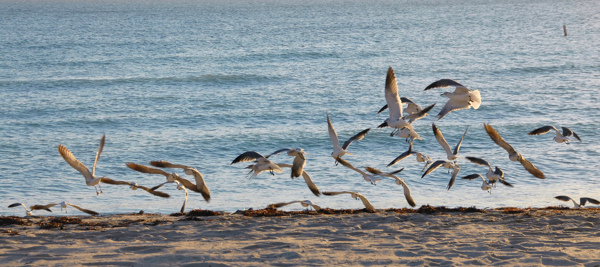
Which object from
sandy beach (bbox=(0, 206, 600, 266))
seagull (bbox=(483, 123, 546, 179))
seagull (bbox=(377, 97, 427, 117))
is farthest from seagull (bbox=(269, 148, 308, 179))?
seagull (bbox=(483, 123, 546, 179))

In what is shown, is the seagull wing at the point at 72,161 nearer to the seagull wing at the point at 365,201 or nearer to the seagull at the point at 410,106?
the seagull wing at the point at 365,201

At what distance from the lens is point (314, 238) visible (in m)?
10.7

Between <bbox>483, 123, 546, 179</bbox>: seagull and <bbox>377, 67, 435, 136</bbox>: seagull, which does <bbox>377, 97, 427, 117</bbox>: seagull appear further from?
<bbox>483, 123, 546, 179</bbox>: seagull

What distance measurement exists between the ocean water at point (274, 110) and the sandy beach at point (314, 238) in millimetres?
2813

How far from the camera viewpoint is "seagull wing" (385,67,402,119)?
38.9 ft

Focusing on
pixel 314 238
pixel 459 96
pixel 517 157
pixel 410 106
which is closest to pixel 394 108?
pixel 410 106

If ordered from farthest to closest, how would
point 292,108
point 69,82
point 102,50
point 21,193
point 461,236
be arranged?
point 102,50 → point 69,82 → point 292,108 → point 21,193 → point 461,236

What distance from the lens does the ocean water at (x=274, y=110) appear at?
16.9 meters

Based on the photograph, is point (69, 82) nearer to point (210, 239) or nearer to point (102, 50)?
point (102, 50)

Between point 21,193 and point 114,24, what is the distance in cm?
6934

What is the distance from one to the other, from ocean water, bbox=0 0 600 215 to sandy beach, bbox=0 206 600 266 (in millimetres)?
2813

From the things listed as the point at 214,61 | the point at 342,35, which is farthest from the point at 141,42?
the point at 342,35

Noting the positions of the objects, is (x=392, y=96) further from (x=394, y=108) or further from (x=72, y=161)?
(x=72, y=161)

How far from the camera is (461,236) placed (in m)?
10.7
